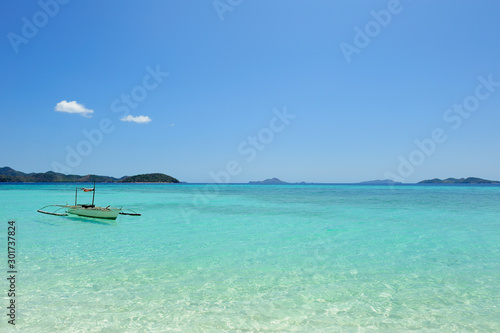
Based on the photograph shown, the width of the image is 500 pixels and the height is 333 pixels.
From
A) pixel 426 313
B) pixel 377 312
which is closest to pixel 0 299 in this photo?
pixel 377 312

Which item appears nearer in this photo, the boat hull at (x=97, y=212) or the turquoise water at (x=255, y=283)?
the turquoise water at (x=255, y=283)

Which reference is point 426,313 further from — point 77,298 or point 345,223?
point 345,223

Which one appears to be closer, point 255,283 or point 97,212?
point 255,283

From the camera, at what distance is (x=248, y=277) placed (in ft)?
32.9

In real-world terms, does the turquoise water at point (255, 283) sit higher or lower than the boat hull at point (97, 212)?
lower

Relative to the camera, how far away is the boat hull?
24.0 metres

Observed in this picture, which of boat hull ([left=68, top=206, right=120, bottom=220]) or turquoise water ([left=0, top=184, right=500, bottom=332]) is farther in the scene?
boat hull ([left=68, top=206, right=120, bottom=220])

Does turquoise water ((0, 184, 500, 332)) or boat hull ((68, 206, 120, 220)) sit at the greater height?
boat hull ((68, 206, 120, 220))

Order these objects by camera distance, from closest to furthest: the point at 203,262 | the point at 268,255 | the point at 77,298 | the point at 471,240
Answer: the point at 77,298 → the point at 203,262 → the point at 268,255 → the point at 471,240

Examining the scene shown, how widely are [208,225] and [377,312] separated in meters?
16.0

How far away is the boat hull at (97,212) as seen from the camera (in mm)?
23967

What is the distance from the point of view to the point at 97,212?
81.0 feet

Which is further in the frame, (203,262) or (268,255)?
(268,255)

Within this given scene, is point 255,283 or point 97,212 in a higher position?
point 97,212
